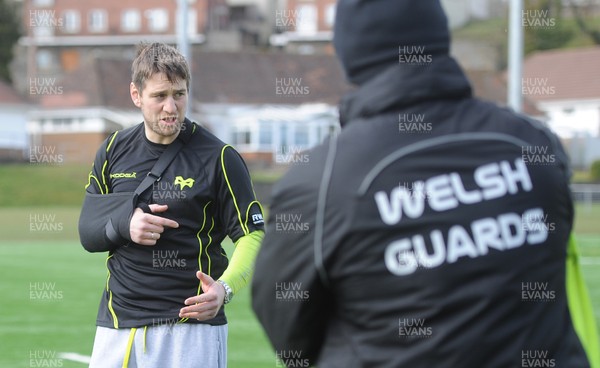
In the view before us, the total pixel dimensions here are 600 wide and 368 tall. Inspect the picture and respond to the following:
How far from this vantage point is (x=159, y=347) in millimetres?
5176

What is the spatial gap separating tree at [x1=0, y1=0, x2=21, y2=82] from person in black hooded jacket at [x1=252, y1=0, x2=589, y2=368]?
300 ft

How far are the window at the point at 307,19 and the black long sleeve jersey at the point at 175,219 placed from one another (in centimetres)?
9996

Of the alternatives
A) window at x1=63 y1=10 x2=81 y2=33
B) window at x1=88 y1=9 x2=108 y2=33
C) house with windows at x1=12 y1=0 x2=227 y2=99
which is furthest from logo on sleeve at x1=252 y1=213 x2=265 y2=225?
window at x1=63 y1=10 x2=81 y2=33

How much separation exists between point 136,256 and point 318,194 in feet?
8.80

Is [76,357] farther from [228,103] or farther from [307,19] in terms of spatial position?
[307,19]

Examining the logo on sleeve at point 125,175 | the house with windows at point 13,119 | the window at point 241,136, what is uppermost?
the logo on sleeve at point 125,175

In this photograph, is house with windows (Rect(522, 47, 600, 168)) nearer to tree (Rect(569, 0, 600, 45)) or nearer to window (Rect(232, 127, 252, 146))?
window (Rect(232, 127, 252, 146))

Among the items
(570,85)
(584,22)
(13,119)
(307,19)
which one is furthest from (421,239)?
(584,22)

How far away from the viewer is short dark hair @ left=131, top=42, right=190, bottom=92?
5.29 m

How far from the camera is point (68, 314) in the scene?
13.2 metres

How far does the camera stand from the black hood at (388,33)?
2.83 meters

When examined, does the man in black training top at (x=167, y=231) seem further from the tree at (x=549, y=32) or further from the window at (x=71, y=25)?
the window at (x=71, y=25)

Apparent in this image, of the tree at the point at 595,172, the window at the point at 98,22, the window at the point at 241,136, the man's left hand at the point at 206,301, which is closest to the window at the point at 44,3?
the window at the point at 98,22

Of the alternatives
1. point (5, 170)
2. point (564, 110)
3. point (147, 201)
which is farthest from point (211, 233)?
point (564, 110)
